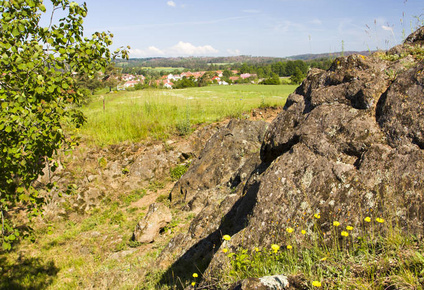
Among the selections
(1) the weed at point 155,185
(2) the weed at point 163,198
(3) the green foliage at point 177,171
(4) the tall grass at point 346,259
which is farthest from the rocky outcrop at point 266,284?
(3) the green foliage at point 177,171

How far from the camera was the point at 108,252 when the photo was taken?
7160 mm

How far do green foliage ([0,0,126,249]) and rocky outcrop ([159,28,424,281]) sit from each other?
109 inches

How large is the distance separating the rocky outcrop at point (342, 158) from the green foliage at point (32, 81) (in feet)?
9.07

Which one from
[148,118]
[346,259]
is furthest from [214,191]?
[148,118]

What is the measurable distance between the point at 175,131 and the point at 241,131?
4.00 meters

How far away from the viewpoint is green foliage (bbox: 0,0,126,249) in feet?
11.4

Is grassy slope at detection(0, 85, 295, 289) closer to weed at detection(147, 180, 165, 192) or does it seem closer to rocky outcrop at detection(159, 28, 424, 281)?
weed at detection(147, 180, 165, 192)

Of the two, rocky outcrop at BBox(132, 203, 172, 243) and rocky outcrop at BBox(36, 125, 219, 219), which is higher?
rocky outcrop at BBox(36, 125, 219, 219)

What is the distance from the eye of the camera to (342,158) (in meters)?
3.60

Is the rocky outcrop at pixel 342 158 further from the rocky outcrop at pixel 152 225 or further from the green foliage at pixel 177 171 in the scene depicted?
the green foliage at pixel 177 171

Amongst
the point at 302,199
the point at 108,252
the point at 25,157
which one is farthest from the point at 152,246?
the point at 302,199

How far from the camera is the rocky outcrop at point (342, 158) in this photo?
3027 mm

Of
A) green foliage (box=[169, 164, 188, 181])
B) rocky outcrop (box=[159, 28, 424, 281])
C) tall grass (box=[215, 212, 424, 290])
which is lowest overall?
green foliage (box=[169, 164, 188, 181])

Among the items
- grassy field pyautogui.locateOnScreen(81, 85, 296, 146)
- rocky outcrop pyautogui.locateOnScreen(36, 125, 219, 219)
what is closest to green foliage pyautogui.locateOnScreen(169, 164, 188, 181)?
rocky outcrop pyautogui.locateOnScreen(36, 125, 219, 219)
